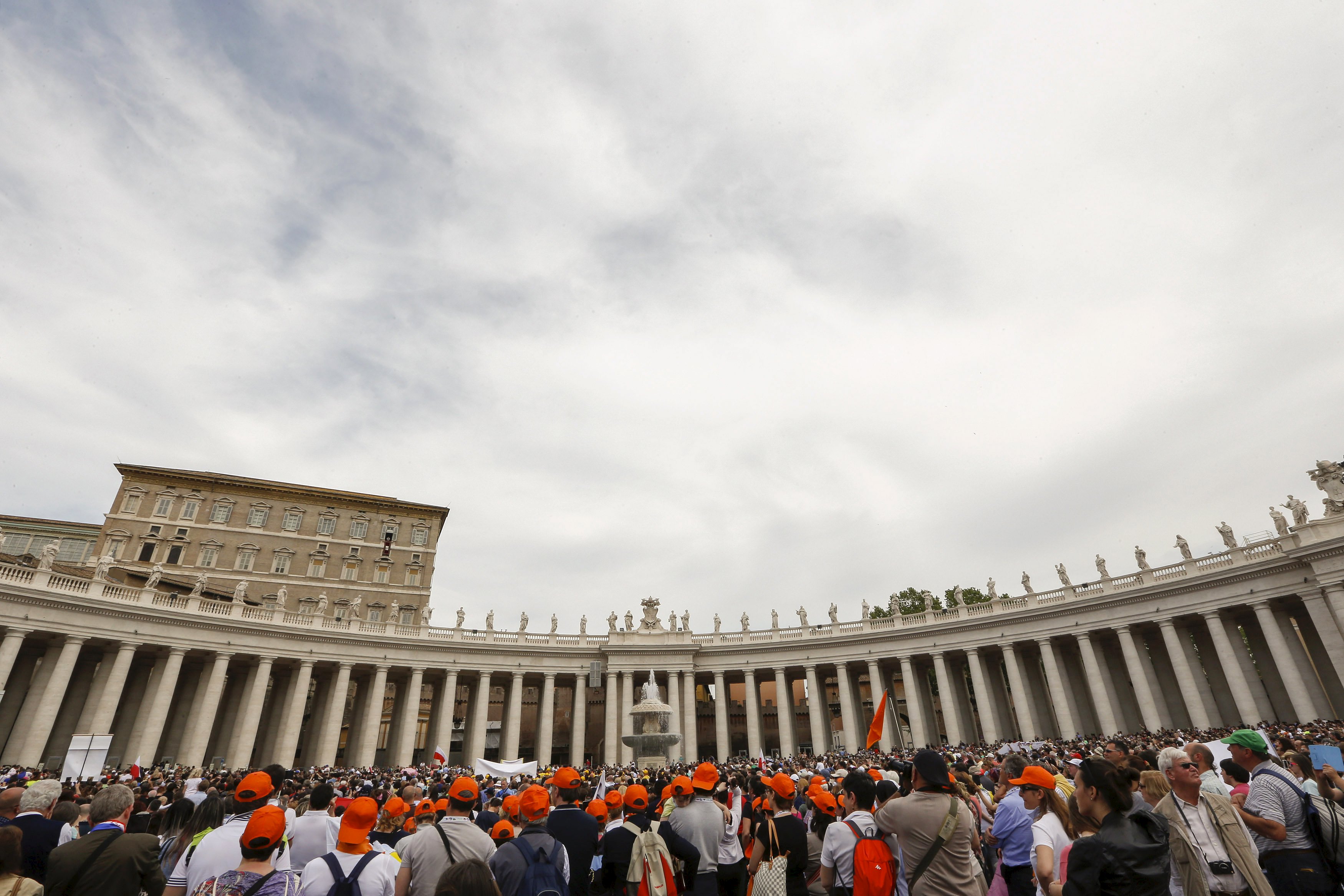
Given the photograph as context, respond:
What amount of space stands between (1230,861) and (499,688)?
73.7 m

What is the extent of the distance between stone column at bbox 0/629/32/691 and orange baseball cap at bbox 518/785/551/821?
46258 mm

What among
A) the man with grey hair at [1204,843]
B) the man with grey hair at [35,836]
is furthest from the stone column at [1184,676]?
the man with grey hair at [35,836]

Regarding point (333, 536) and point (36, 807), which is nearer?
point (36, 807)

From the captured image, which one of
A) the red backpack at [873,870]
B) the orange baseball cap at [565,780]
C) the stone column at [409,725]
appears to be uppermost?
the stone column at [409,725]

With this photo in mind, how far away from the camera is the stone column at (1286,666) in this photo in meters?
38.2

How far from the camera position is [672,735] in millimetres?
33750

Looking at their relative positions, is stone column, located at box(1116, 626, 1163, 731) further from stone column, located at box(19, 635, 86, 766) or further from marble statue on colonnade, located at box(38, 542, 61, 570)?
marble statue on colonnade, located at box(38, 542, 61, 570)

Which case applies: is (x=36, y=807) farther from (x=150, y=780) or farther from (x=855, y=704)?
(x=855, y=704)

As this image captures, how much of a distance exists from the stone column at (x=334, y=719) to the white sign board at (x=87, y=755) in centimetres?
1915

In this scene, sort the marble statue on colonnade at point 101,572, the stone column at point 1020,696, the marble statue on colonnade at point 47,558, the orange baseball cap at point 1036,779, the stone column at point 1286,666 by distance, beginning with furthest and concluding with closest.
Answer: the stone column at point 1020,696
the marble statue on colonnade at point 101,572
the marble statue on colonnade at point 47,558
the stone column at point 1286,666
the orange baseball cap at point 1036,779

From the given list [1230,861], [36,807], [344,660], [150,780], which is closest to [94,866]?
[36,807]

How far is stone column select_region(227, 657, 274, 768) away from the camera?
1753 inches

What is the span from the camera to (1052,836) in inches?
253

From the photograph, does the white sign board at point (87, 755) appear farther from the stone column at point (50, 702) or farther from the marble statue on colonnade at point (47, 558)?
the marble statue on colonnade at point (47, 558)
